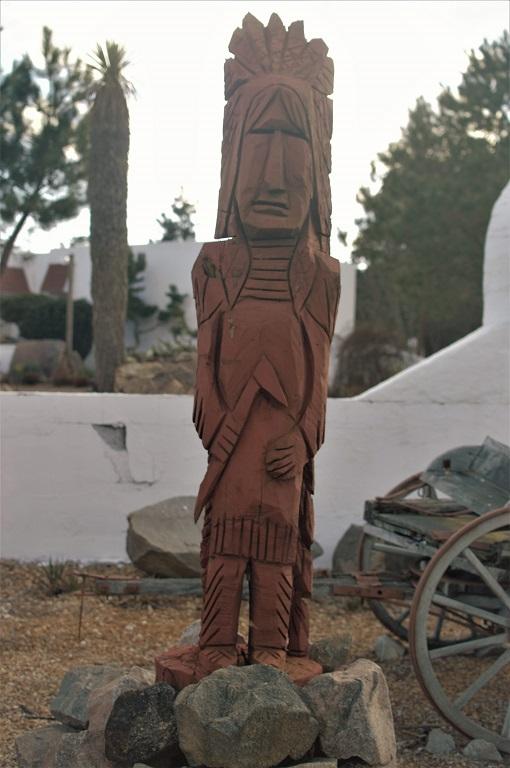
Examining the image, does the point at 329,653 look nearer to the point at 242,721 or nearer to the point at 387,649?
the point at 242,721

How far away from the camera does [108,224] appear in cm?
1244

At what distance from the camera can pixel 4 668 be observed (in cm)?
509

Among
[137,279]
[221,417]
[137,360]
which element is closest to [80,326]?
[137,279]

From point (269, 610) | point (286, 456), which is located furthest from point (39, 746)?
point (286, 456)

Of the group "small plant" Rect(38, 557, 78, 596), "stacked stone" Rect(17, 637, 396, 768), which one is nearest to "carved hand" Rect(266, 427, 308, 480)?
"stacked stone" Rect(17, 637, 396, 768)

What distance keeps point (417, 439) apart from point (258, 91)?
14.7 ft

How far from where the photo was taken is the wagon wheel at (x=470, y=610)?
4285mm

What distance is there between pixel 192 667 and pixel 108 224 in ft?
31.4

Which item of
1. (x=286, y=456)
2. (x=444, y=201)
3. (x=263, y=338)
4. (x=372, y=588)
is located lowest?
(x=372, y=588)

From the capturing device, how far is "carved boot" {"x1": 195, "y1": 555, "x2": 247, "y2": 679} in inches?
143

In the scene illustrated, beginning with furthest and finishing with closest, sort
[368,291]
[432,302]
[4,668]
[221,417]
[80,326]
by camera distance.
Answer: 1. [368,291]
2. [80,326]
3. [432,302]
4. [4,668]
5. [221,417]

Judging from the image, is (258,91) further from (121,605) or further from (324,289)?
(121,605)

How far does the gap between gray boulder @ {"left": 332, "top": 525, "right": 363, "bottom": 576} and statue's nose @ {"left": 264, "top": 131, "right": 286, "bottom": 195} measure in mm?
4164

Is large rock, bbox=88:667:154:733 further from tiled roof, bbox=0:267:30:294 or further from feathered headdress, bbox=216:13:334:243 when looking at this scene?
tiled roof, bbox=0:267:30:294
